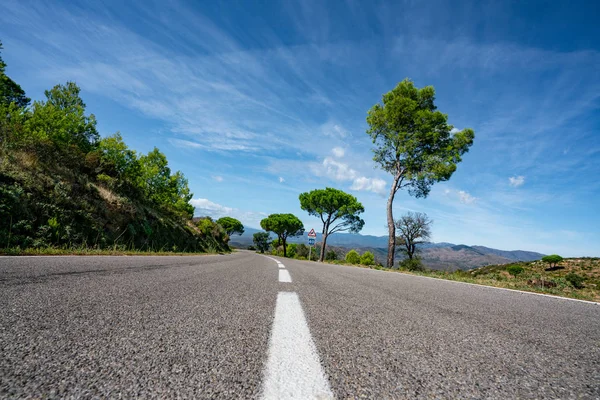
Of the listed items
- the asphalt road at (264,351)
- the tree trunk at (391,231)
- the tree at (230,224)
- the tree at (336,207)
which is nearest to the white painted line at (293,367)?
the asphalt road at (264,351)

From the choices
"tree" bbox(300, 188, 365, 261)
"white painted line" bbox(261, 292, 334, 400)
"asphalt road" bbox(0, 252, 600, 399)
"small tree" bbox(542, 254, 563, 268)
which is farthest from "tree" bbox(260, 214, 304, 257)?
"white painted line" bbox(261, 292, 334, 400)

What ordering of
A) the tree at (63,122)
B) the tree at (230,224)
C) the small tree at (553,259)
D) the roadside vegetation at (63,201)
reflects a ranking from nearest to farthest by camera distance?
the roadside vegetation at (63,201) → the tree at (63,122) → the small tree at (553,259) → the tree at (230,224)

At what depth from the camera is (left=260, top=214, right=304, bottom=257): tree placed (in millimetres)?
51013

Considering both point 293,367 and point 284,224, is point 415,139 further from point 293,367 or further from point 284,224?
point 284,224

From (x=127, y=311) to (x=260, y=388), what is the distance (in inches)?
47.5

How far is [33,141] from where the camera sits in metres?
9.82

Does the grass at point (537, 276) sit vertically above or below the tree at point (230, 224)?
below

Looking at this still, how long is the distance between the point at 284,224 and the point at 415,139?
125 ft

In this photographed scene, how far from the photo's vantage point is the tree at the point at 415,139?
48.6ft

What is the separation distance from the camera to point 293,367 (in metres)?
0.89

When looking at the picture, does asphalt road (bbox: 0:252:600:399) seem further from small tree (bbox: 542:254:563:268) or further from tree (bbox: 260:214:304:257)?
tree (bbox: 260:214:304:257)

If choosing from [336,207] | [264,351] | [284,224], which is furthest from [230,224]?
[264,351]

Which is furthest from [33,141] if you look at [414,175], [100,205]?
[414,175]

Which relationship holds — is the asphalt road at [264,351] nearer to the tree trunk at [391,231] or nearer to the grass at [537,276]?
the grass at [537,276]
